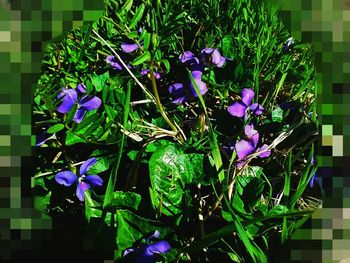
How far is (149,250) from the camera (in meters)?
0.90

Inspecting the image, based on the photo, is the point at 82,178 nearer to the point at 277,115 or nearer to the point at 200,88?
the point at 200,88

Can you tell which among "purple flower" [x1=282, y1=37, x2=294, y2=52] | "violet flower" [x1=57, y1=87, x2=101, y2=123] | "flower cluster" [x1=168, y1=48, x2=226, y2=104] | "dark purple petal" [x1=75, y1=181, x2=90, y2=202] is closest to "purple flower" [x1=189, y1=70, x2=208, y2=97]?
"flower cluster" [x1=168, y1=48, x2=226, y2=104]

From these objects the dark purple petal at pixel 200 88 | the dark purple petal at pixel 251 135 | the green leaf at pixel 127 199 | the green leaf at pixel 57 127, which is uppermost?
the dark purple petal at pixel 200 88

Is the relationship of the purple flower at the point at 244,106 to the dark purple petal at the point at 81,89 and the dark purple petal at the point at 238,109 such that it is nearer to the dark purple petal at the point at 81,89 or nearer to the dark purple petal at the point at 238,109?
the dark purple petal at the point at 238,109

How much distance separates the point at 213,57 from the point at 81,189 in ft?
1.41

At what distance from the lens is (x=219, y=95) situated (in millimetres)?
1303

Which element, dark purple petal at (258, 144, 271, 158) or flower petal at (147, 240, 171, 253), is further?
dark purple petal at (258, 144, 271, 158)

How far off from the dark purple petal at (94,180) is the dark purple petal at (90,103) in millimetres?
146

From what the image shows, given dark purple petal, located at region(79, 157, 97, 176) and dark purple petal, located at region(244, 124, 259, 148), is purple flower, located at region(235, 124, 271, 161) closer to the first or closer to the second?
dark purple petal, located at region(244, 124, 259, 148)

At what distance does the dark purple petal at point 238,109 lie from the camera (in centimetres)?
112

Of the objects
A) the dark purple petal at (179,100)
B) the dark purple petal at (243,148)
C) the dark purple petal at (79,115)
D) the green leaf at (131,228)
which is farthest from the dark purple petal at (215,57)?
the green leaf at (131,228)

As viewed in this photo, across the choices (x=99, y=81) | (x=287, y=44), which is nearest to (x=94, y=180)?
(x=99, y=81)

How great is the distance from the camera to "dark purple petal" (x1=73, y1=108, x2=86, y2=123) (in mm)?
1071

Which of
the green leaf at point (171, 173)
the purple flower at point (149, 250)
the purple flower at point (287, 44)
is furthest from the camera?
the purple flower at point (287, 44)
